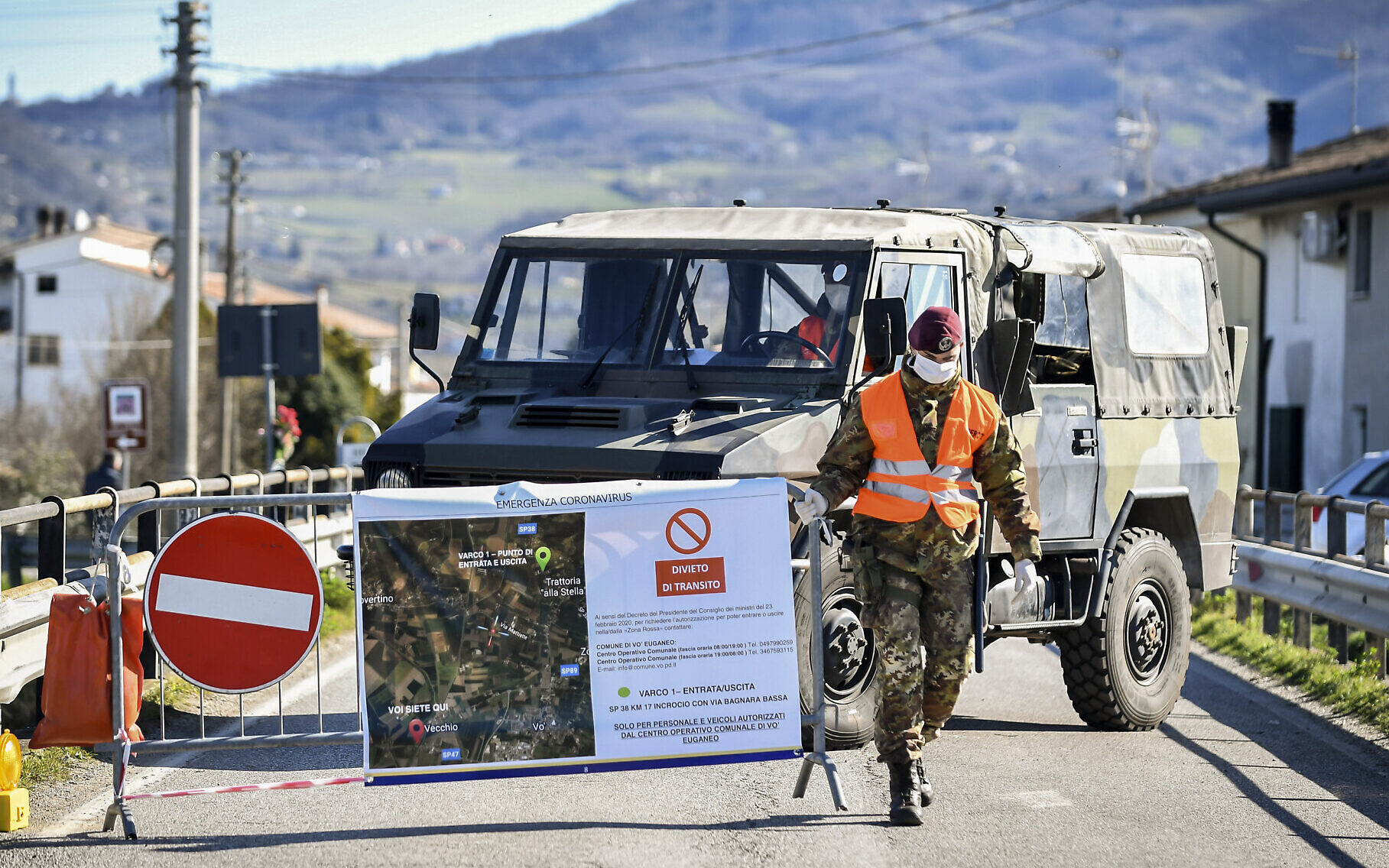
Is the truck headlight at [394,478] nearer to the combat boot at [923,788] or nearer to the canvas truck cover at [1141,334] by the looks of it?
the combat boot at [923,788]

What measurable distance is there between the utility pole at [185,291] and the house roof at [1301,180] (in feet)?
57.6

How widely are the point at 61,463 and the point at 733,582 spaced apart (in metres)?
39.2

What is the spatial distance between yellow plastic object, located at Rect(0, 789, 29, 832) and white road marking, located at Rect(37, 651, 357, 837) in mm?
90

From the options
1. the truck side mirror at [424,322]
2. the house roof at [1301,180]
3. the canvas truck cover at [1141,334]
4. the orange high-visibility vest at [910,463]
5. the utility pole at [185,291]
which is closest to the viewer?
the orange high-visibility vest at [910,463]

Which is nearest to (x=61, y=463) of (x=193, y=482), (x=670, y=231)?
(x=193, y=482)

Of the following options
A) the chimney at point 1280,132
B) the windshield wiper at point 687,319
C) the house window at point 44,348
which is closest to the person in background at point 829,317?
the windshield wiper at point 687,319

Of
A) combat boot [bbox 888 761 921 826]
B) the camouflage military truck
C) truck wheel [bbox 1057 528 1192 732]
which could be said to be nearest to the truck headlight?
the camouflage military truck

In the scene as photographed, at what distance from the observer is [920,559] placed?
698cm

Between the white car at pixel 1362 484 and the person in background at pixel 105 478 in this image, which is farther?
the person in background at pixel 105 478

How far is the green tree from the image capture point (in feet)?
159

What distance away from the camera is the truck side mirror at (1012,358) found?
8.73 meters

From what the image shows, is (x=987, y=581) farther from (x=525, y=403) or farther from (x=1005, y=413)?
(x=525, y=403)

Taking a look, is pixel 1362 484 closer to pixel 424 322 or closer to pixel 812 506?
pixel 424 322

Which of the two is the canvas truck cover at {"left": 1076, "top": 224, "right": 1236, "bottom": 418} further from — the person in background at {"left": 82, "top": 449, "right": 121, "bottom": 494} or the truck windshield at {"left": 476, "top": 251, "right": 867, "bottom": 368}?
the person in background at {"left": 82, "top": 449, "right": 121, "bottom": 494}
